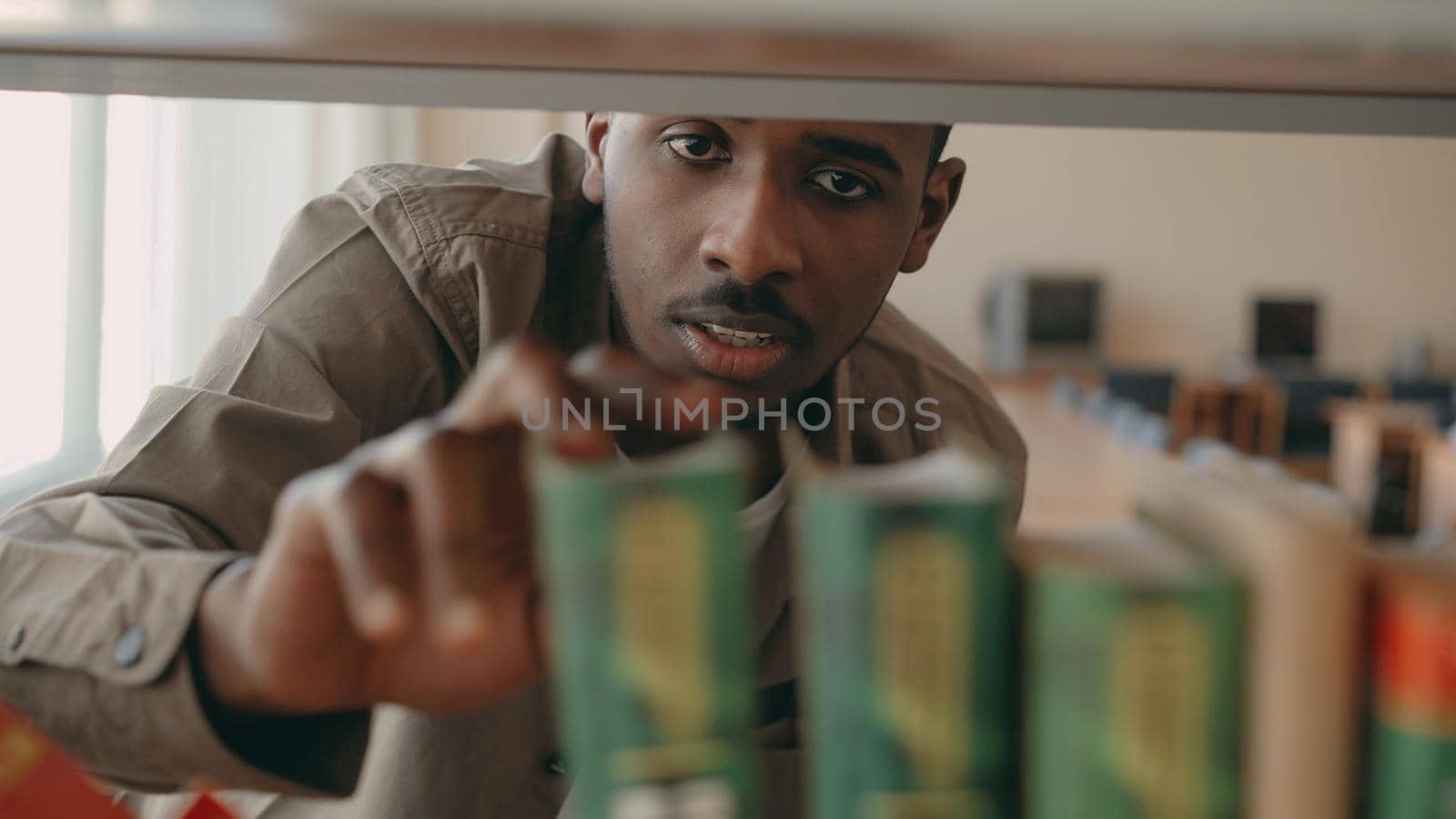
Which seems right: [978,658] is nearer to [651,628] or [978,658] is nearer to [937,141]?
[651,628]

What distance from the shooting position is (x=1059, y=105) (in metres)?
0.71

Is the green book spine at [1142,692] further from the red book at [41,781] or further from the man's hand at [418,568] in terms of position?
the red book at [41,781]

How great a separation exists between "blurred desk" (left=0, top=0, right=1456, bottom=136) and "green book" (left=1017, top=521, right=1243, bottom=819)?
0.93 feet

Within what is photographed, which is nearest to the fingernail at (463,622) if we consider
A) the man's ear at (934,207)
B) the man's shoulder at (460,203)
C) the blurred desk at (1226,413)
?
the man's shoulder at (460,203)

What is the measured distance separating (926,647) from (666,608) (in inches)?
4.6

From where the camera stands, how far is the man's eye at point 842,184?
103 centimetres

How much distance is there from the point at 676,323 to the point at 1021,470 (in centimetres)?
Result: 65

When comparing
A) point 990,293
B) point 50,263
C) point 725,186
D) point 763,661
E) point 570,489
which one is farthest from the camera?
point 990,293

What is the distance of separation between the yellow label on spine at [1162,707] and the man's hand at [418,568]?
22cm

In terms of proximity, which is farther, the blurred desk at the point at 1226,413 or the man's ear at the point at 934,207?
the blurred desk at the point at 1226,413

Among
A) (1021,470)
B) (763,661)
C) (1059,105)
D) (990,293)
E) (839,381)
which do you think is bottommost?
(763,661)

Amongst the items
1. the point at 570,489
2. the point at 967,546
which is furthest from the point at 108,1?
the point at 967,546

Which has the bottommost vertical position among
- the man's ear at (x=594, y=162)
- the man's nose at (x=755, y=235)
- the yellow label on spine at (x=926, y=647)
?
the yellow label on spine at (x=926, y=647)

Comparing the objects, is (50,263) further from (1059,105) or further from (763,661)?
(1059,105)
